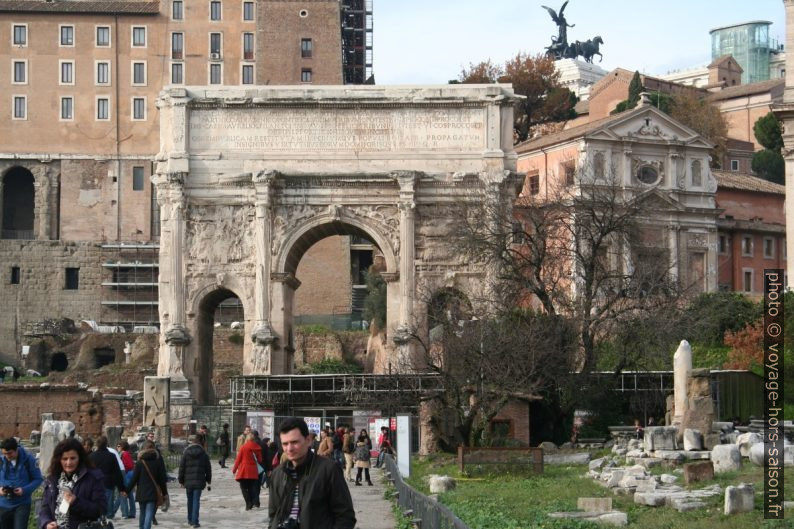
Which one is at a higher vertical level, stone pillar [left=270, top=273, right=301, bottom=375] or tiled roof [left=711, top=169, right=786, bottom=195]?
tiled roof [left=711, top=169, right=786, bottom=195]

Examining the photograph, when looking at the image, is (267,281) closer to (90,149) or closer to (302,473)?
(302,473)

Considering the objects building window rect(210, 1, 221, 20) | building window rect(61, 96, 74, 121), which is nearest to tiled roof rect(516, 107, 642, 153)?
building window rect(210, 1, 221, 20)

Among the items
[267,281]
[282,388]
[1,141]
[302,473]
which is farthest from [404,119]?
[1,141]

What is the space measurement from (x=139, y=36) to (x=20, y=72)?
649 cm

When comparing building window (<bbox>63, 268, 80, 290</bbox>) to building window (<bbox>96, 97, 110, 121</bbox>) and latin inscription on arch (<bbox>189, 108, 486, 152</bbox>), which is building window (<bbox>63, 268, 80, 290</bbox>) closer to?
building window (<bbox>96, 97, 110, 121</bbox>)

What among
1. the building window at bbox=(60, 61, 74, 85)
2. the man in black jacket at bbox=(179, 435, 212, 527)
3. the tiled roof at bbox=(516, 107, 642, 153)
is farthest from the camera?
the building window at bbox=(60, 61, 74, 85)

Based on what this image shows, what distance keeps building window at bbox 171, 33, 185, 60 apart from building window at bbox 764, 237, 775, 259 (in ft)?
109

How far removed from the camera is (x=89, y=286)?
86.2 meters

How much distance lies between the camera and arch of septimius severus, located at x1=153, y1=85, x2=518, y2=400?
4841cm

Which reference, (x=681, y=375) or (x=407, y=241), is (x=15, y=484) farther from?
(x=407, y=241)

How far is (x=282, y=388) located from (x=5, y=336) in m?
43.1

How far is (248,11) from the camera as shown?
3529 inches

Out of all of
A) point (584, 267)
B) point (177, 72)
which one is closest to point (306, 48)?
point (177, 72)

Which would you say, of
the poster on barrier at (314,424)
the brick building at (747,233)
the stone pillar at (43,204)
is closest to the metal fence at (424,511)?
the poster on barrier at (314,424)
